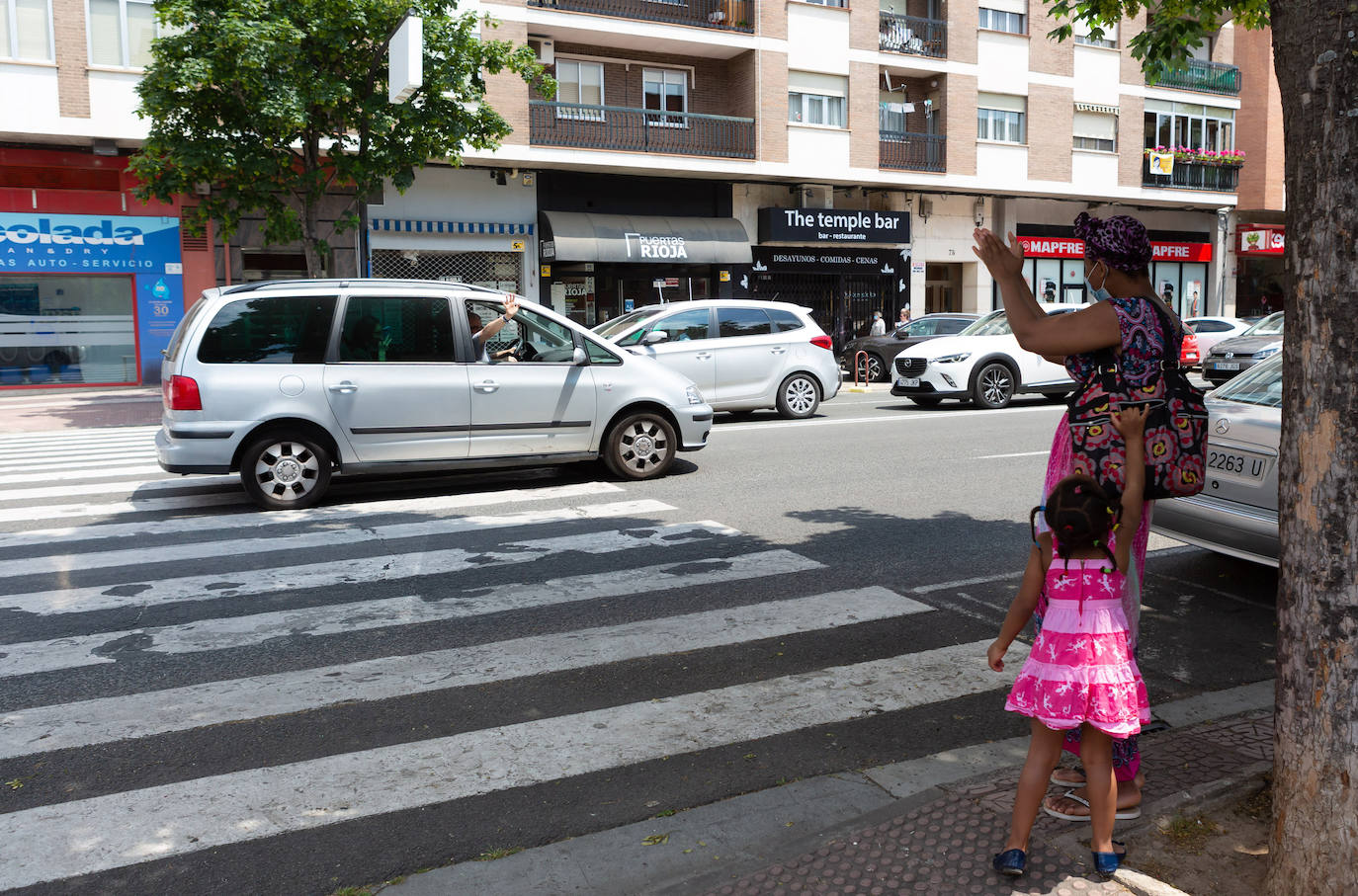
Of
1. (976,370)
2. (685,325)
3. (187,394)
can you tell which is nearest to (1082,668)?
(187,394)

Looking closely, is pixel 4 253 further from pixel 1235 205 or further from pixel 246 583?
pixel 1235 205

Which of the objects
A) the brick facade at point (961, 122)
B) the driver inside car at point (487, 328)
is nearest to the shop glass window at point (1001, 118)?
the brick facade at point (961, 122)

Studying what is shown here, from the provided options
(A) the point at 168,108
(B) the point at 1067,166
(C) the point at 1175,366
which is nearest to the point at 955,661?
(C) the point at 1175,366

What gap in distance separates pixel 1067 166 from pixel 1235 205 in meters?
7.82

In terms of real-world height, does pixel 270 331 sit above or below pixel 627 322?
below

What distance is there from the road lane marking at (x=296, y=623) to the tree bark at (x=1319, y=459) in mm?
3822

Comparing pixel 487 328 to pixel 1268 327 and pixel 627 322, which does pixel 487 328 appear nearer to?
pixel 627 322

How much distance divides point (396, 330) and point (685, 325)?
19.3ft

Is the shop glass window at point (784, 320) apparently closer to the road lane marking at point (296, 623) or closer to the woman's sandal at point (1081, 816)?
the road lane marking at point (296, 623)

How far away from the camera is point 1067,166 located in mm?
30359

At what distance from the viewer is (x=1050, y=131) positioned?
98.3 feet

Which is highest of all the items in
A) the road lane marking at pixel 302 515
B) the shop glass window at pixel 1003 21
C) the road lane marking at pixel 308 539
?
the shop glass window at pixel 1003 21

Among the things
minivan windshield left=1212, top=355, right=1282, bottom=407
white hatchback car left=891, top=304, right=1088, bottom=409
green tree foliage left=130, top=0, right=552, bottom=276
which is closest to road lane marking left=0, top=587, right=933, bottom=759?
minivan windshield left=1212, top=355, right=1282, bottom=407

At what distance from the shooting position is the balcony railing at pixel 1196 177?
105 ft
